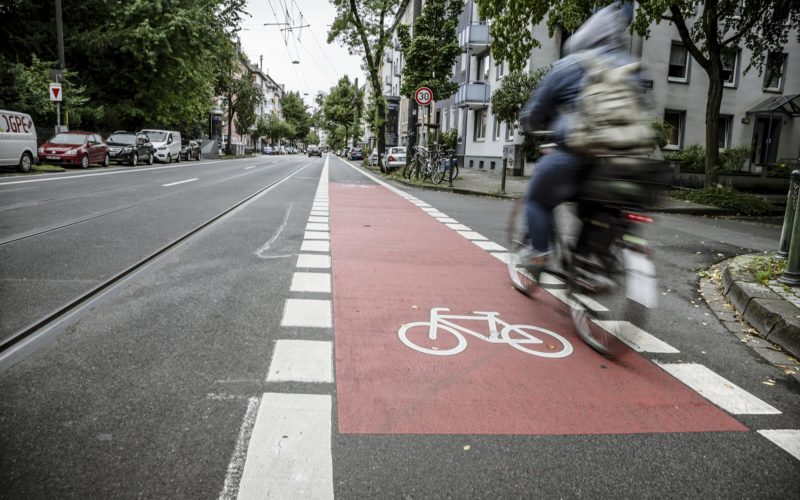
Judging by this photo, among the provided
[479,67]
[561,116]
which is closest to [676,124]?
[479,67]

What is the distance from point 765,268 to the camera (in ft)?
20.2

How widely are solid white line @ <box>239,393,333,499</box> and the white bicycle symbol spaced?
1.08 metres

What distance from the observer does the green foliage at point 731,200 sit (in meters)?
15.3

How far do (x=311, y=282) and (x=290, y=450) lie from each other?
3.01 m

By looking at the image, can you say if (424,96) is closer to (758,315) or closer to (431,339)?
(758,315)

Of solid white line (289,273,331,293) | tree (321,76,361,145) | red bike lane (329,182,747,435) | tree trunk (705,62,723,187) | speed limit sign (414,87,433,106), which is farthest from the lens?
tree (321,76,361,145)

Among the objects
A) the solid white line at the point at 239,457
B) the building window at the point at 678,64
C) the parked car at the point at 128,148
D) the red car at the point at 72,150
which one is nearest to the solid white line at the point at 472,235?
the solid white line at the point at 239,457

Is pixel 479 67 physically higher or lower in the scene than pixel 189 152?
higher

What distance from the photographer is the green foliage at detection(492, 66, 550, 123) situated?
25469 millimetres

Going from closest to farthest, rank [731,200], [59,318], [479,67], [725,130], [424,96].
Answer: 1. [59,318]
2. [731,200]
3. [424,96]
4. [725,130]
5. [479,67]

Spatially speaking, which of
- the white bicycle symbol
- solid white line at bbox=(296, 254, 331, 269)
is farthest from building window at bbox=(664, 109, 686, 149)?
the white bicycle symbol

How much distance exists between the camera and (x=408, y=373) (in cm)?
334

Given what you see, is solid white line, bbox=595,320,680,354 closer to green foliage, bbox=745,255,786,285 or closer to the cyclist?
the cyclist

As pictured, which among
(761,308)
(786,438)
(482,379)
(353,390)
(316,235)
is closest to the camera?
(786,438)
